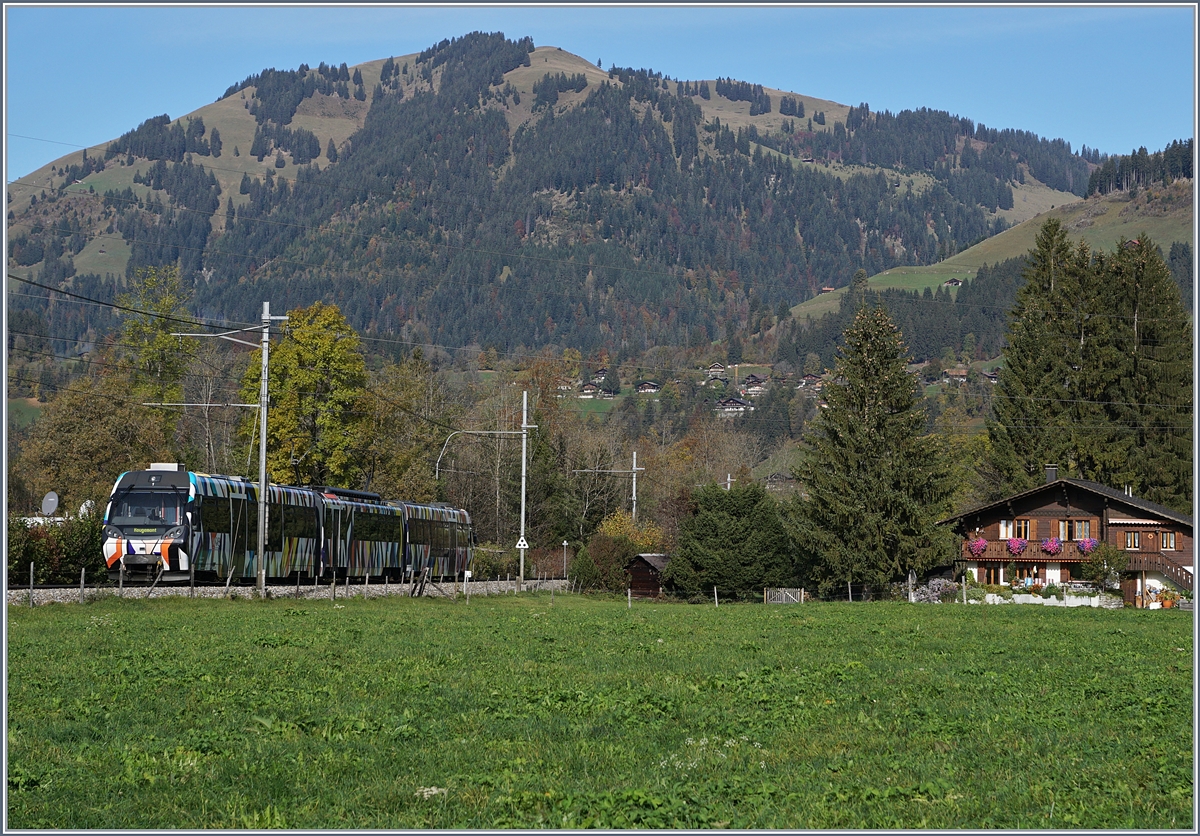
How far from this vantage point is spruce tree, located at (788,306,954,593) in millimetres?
63188

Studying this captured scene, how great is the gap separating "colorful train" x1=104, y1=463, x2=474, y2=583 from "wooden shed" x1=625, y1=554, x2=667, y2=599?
28153mm

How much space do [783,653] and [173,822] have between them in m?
14.2

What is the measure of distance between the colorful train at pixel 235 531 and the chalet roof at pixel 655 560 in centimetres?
2831

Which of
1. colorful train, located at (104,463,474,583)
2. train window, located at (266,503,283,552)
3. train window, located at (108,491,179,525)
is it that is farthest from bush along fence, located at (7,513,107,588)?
train window, located at (266,503,283,552)

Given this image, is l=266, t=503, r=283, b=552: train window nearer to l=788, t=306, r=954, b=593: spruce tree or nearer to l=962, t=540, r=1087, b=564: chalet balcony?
l=788, t=306, r=954, b=593: spruce tree

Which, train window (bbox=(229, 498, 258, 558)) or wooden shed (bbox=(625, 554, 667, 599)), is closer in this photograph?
train window (bbox=(229, 498, 258, 558))

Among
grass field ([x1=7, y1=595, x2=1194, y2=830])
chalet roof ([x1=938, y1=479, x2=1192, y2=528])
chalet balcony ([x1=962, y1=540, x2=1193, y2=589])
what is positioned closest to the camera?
grass field ([x1=7, y1=595, x2=1194, y2=830])

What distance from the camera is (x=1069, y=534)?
7175cm

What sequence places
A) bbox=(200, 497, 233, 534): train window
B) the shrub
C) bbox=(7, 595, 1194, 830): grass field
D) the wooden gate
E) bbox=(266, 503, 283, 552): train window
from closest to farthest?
bbox=(7, 595, 1194, 830): grass field → bbox=(200, 497, 233, 534): train window → bbox=(266, 503, 283, 552): train window → the wooden gate → the shrub

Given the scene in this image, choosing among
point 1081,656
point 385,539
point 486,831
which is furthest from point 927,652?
point 385,539

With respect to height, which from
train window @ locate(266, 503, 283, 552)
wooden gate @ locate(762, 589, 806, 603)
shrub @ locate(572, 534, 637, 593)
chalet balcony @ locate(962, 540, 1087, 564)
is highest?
train window @ locate(266, 503, 283, 552)

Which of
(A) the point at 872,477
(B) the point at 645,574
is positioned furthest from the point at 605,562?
(A) the point at 872,477

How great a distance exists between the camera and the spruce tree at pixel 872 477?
207 ft

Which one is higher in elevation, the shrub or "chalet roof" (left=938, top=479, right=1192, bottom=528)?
"chalet roof" (left=938, top=479, right=1192, bottom=528)
